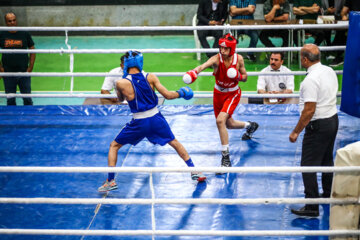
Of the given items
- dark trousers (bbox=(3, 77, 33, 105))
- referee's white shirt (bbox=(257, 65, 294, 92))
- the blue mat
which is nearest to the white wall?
dark trousers (bbox=(3, 77, 33, 105))

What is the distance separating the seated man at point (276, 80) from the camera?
6285mm

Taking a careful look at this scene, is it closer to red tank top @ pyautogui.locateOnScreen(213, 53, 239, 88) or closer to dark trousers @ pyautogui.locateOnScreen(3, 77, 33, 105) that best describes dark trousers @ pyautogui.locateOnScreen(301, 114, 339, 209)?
red tank top @ pyautogui.locateOnScreen(213, 53, 239, 88)

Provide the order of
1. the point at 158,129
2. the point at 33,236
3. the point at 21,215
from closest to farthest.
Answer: the point at 33,236 < the point at 21,215 < the point at 158,129

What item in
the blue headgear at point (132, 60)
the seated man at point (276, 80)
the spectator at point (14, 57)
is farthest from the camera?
the spectator at point (14, 57)

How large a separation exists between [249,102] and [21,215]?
12.6 feet

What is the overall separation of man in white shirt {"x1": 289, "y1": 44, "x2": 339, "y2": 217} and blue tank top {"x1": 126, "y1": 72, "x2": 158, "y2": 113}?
53.1 inches

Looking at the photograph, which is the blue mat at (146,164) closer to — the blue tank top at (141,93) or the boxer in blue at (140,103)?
the boxer in blue at (140,103)

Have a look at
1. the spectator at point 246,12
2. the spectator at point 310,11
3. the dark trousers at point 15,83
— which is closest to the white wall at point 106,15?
the spectator at point 246,12

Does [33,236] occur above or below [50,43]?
below

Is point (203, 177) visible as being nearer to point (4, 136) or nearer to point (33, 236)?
point (33, 236)

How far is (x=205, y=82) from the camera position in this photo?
932cm

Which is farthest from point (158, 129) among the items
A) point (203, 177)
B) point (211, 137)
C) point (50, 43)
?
point (50, 43)

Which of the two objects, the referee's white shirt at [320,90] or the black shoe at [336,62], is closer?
the referee's white shirt at [320,90]

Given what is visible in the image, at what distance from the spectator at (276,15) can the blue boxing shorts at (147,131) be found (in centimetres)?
599
